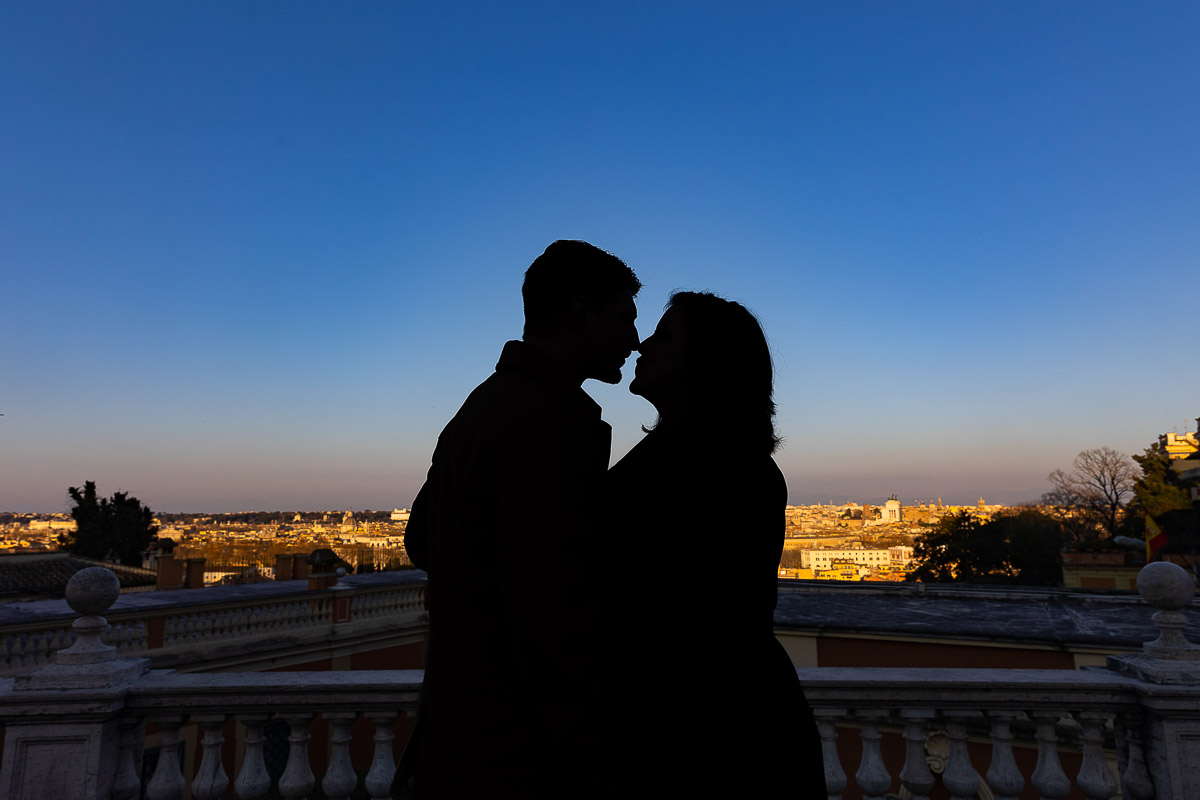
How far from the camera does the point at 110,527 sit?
37.5m

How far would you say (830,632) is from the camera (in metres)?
14.2

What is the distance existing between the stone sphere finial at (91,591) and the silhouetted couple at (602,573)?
2130 mm

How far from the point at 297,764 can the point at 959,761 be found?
9.21 ft

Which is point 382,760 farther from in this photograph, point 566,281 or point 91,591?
point 566,281

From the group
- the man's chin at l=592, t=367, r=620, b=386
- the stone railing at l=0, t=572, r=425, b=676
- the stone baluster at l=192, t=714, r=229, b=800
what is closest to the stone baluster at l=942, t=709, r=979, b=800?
the man's chin at l=592, t=367, r=620, b=386

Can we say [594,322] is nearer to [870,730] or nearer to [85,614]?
[870,730]

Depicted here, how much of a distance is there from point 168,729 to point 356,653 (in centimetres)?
1326

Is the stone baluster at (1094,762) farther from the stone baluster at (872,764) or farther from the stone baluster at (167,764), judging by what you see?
the stone baluster at (167,764)

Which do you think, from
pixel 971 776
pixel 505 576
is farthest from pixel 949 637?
pixel 505 576

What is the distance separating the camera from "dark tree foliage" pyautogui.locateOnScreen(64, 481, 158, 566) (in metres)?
36.8

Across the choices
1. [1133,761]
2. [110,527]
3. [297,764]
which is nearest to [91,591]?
[297,764]

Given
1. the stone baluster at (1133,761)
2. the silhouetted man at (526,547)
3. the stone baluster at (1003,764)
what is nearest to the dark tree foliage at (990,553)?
the stone baluster at (1133,761)

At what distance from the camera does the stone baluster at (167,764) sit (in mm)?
2918

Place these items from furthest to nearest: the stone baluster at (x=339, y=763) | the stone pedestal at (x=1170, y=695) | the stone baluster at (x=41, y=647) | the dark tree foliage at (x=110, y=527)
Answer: the dark tree foliage at (x=110, y=527), the stone baluster at (x=41, y=647), the stone baluster at (x=339, y=763), the stone pedestal at (x=1170, y=695)
